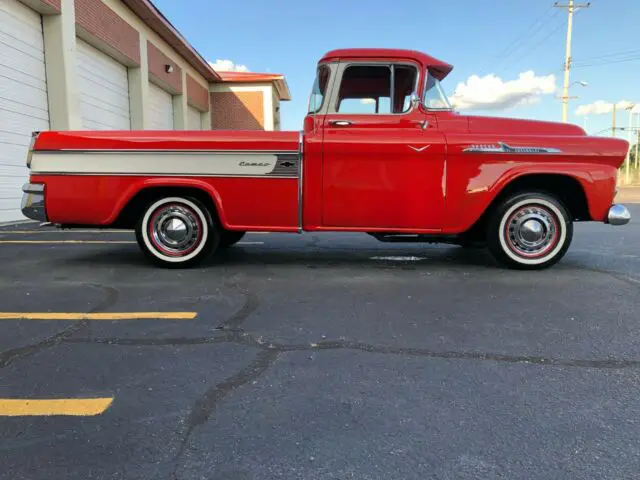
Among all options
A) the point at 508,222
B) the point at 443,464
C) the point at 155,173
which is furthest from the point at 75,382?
the point at 508,222

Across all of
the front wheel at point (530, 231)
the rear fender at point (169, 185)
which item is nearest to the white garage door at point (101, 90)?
the rear fender at point (169, 185)

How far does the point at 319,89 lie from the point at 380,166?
1089 mm

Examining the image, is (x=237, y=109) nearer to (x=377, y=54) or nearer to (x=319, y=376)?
(x=377, y=54)

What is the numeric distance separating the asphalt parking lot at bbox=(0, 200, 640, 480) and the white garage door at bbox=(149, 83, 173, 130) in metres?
12.9

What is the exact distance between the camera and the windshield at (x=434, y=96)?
4.88 meters

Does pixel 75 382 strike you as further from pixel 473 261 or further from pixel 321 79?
pixel 473 261

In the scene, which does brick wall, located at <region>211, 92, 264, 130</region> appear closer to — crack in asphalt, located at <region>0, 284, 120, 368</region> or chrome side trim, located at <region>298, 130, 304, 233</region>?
chrome side trim, located at <region>298, 130, 304, 233</region>

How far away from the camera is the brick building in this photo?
9445 mm

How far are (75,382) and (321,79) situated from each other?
3745mm

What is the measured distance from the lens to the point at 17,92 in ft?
31.3

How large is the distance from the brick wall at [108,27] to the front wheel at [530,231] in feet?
33.6

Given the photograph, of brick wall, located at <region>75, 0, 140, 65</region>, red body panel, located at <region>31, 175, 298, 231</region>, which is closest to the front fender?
red body panel, located at <region>31, 175, 298, 231</region>

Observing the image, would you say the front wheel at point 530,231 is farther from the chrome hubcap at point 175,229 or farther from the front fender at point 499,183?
the chrome hubcap at point 175,229

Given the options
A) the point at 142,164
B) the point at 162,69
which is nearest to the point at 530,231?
the point at 142,164
